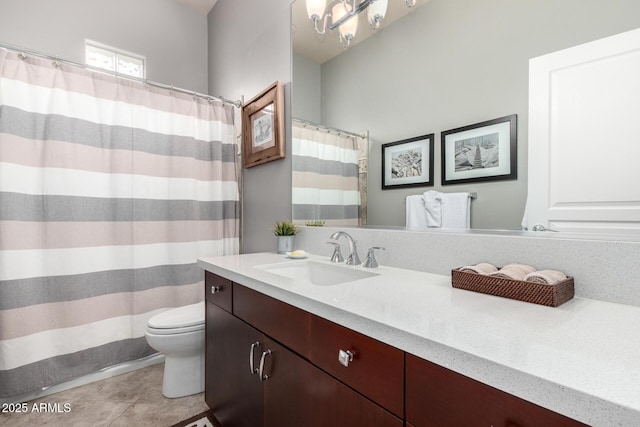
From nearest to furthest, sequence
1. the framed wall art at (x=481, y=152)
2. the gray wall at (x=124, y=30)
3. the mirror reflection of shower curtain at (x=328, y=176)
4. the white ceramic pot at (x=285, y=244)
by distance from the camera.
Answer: the framed wall art at (x=481, y=152) < the mirror reflection of shower curtain at (x=328, y=176) < the white ceramic pot at (x=285, y=244) < the gray wall at (x=124, y=30)

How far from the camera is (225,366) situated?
4.47ft

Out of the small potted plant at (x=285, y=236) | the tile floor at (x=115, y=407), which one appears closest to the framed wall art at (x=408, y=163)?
the small potted plant at (x=285, y=236)

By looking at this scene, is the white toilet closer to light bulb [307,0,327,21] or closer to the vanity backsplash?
the vanity backsplash

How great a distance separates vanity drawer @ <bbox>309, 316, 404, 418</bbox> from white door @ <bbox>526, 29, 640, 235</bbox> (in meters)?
0.66

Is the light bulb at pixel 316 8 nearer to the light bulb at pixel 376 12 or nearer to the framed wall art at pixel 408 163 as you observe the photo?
the light bulb at pixel 376 12

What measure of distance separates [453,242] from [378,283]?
32 centimetres

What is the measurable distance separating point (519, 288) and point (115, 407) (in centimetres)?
201

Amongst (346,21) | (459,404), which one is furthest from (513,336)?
(346,21)

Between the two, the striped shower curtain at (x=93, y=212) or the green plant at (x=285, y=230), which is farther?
the green plant at (x=285, y=230)

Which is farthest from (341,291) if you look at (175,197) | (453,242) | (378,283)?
(175,197)

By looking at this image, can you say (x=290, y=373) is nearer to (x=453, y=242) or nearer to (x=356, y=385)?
(x=356, y=385)

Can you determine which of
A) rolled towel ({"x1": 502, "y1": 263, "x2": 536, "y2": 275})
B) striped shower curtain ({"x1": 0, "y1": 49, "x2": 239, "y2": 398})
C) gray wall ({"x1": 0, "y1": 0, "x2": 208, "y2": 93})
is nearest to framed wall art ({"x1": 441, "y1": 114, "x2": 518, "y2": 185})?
rolled towel ({"x1": 502, "y1": 263, "x2": 536, "y2": 275})

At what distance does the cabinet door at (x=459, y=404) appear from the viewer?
47cm

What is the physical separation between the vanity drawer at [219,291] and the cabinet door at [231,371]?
30 millimetres
